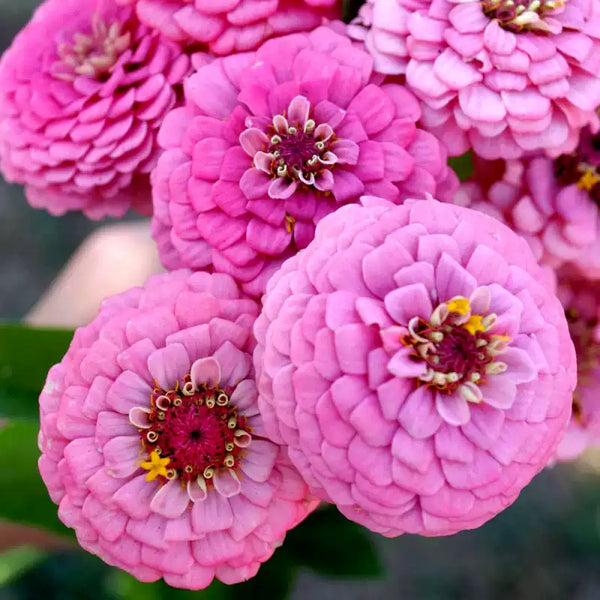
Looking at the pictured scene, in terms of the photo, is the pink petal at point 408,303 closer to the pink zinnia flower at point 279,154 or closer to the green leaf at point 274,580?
the pink zinnia flower at point 279,154

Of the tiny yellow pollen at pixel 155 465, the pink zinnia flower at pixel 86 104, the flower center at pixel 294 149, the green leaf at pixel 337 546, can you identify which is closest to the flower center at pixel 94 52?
the pink zinnia flower at pixel 86 104

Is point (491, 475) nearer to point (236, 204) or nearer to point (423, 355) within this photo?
→ point (423, 355)

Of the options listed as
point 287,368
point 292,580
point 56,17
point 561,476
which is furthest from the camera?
point 561,476

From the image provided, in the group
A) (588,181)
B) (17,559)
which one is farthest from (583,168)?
(17,559)

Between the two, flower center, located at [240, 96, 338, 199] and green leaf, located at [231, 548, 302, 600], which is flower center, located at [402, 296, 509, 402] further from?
green leaf, located at [231, 548, 302, 600]

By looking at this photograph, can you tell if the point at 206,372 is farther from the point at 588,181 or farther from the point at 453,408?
the point at 588,181

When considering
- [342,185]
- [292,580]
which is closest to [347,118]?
[342,185]
